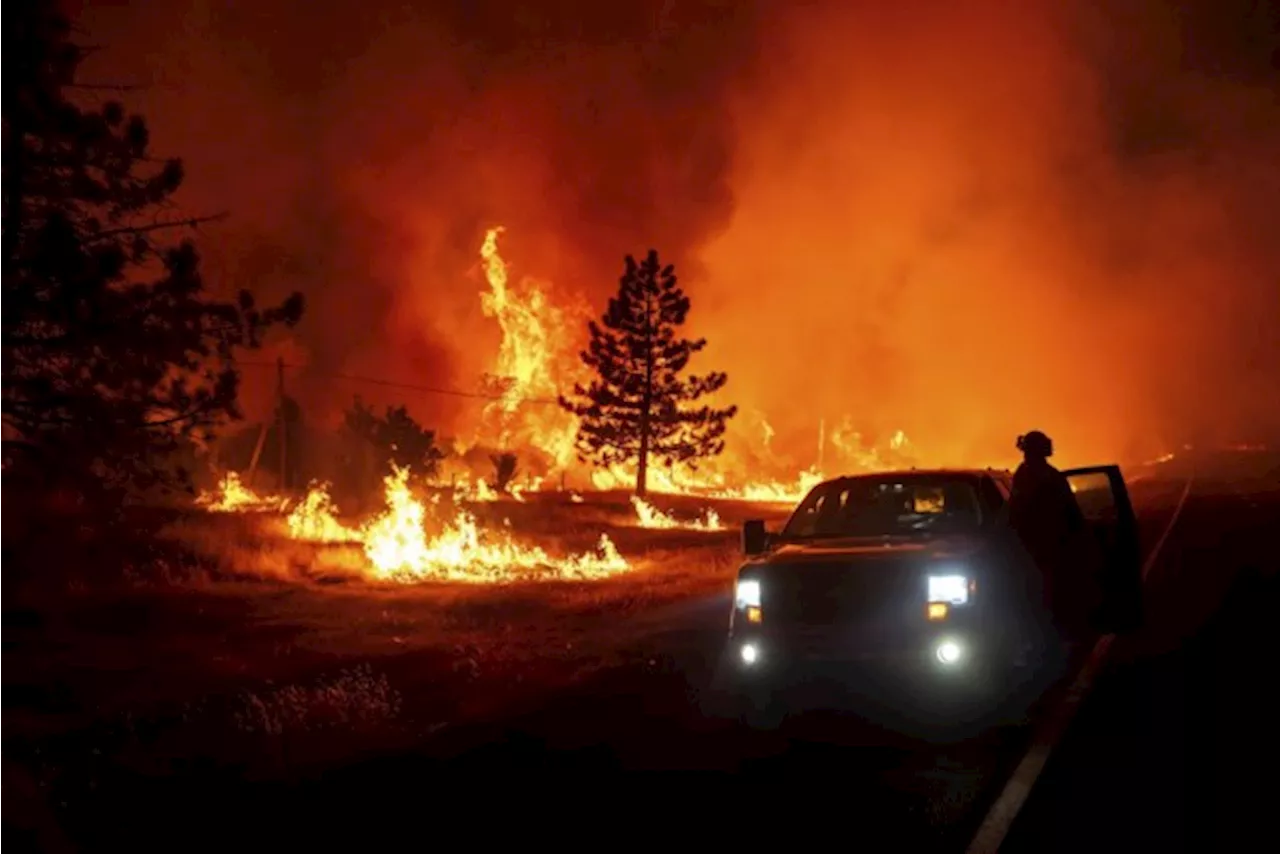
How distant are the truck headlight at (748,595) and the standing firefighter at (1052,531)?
2130 millimetres

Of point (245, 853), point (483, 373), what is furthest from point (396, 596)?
point (483, 373)

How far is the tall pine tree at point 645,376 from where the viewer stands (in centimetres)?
4369

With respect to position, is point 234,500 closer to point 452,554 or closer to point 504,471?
point 504,471

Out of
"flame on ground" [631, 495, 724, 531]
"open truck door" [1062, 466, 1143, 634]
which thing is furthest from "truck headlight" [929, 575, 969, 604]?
"flame on ground" [631, 495, 724, 531]

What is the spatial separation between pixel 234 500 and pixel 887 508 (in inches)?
1256

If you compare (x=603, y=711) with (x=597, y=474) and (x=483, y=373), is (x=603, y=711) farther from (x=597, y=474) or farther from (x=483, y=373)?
(x=483, y=373)

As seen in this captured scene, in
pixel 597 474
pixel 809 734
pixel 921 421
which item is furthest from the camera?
pixel 921 421

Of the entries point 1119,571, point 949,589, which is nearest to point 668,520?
point 1119,571

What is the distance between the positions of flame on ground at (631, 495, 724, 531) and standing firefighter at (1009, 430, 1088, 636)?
2524cm

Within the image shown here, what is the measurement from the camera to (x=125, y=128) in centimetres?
962

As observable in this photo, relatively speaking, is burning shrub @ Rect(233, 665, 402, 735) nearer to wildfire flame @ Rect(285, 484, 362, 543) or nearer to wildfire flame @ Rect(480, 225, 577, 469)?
wildfire flame @ Rect(285, 484, 362, 543)

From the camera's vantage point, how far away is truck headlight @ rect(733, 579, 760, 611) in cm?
826

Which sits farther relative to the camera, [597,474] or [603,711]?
[597,474]

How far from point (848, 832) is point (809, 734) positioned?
2.35 m
